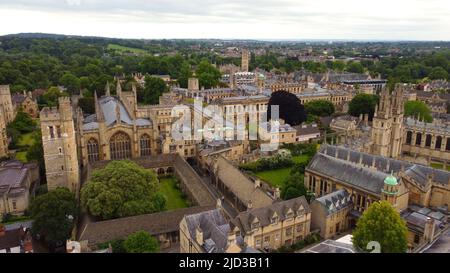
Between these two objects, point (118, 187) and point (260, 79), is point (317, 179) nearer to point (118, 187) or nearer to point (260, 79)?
point (118, 187)

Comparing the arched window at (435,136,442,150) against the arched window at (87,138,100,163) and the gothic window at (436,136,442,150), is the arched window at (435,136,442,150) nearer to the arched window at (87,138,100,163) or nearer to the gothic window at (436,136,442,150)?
the gothic window at (436,136,442,150)

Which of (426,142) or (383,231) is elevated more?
(383,231)

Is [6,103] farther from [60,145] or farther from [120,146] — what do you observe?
[60,145]

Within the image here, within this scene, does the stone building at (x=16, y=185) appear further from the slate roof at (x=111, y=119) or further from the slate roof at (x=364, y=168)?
the slate roof at (x=364, y=168)

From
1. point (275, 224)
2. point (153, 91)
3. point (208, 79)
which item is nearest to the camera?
point (275, 224)

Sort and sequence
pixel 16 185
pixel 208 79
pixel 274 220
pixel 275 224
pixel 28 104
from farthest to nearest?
pixel 208 79 < pixel 28 104 < pixel 16 185 < pixel 275 224 < pixel 274 220

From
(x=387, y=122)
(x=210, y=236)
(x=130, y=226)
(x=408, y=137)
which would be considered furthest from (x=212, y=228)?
(x=408, y=137)

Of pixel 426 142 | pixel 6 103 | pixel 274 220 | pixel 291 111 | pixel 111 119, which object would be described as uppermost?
pixel 111 119
